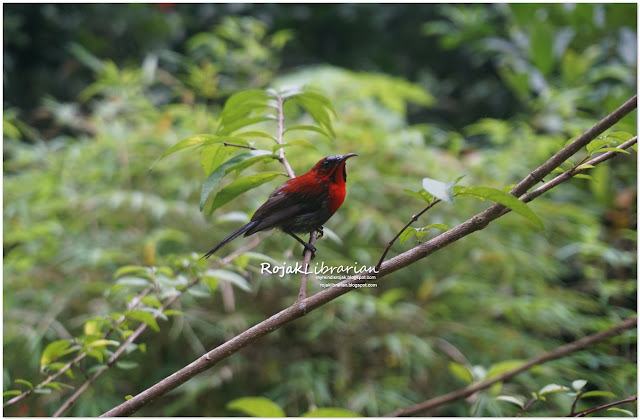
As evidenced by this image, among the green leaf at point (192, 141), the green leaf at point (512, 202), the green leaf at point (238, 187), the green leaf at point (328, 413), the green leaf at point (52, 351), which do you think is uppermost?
the green leaf at point (192, 141)

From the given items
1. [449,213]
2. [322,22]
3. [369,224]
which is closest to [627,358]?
[449,213]

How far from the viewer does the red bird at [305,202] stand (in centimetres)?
37

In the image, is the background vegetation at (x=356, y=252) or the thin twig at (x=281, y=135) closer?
the thin twig at (x=281, y=135)

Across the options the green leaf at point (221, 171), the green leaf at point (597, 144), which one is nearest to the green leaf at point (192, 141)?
the green leaf at point (221, 171)

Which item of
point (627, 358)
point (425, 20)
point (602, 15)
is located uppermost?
point (425, 20)

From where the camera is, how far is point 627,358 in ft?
3.24

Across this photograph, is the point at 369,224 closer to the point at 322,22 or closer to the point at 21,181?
the point at 21,181

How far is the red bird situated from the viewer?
0.37 meters

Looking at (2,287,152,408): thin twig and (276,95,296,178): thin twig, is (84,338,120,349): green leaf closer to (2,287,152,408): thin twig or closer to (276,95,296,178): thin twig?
(2,287,152,408): thin twig

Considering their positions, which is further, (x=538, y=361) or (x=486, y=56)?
(x=486, y=56)

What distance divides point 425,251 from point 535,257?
3.00ft

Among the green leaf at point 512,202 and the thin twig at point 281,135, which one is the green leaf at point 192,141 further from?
the green leaf at point 512,202

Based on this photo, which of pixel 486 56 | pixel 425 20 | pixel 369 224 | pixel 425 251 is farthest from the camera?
pixel 425 20

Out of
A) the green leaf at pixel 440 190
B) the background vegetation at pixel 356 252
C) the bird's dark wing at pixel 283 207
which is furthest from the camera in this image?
the background vegetation at pixel 356 252
